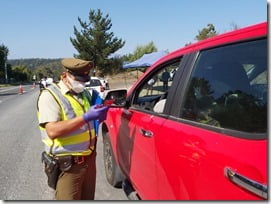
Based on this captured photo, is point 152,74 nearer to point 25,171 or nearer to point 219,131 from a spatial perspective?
point 219,131

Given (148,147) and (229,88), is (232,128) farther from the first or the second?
(148,147)

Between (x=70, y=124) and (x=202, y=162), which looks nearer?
(x=202, y=162)

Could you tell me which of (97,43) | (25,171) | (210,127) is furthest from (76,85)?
(97,43)

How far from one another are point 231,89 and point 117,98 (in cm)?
215

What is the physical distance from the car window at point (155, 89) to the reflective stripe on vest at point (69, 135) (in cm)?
65

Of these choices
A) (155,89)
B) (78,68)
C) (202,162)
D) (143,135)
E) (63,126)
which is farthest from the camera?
(155,89)

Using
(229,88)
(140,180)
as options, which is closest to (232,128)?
(229,88)

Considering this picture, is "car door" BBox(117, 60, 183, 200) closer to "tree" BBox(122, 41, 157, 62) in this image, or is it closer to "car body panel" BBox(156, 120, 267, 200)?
"car body panel" BBox(156, 120, 267, 200)

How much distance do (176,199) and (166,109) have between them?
75 centimetres

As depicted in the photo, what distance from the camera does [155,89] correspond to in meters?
4.26

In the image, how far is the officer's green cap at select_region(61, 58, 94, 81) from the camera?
300cm

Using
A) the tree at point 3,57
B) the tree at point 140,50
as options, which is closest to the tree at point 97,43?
the tree at point 140,50

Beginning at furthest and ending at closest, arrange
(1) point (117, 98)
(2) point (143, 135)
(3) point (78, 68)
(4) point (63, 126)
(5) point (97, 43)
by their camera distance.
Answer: (5) point (97, 43) < (1) point (117, 98) < (2) point (143, 135) < (3) point (78, 68) < (4) point (63, 126)

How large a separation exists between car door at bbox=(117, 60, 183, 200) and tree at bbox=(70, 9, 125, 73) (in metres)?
58.1
